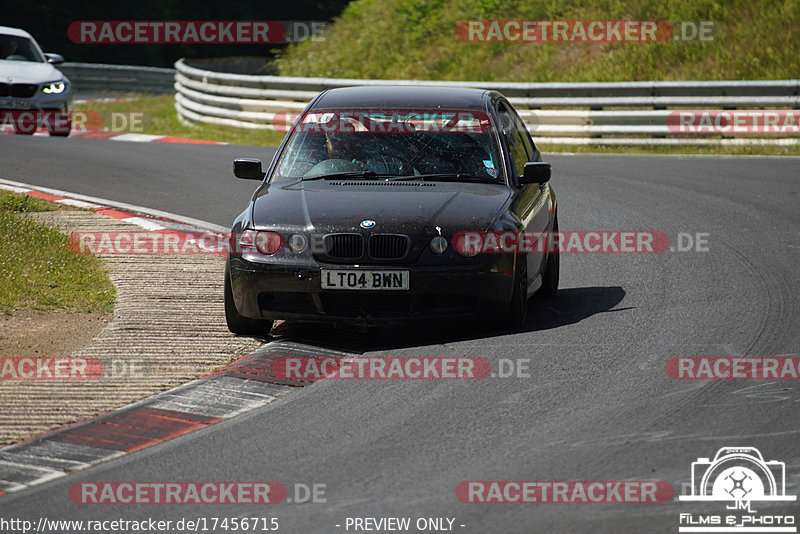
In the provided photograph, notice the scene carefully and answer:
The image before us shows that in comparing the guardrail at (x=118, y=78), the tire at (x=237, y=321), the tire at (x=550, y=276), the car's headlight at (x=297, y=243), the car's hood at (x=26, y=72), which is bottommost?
the tire at (x=237, y=321)

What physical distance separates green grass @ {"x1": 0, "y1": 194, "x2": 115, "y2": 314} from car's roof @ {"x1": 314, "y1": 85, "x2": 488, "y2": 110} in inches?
88.1

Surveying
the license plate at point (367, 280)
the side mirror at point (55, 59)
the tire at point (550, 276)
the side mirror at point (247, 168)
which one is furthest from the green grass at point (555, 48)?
the license plate at point (367, 280)

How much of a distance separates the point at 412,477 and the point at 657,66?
769 inches

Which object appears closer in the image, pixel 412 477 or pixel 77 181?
pixel 412 477

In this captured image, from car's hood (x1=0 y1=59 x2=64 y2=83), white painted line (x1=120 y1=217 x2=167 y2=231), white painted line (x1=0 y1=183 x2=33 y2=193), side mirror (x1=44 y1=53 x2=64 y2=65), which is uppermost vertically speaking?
side mirror (x1=44 y1=53 x2=64 y2=65)

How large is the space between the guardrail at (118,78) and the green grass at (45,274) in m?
24.4

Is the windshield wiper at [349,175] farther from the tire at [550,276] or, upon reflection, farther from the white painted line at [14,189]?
the white painted line at [14,189]

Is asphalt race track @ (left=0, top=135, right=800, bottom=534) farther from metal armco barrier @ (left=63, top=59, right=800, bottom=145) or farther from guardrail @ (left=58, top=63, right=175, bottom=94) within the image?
guardrail @ (left=58, top=63, right=175, bottom=94)

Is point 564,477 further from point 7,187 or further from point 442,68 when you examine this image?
point 442,68

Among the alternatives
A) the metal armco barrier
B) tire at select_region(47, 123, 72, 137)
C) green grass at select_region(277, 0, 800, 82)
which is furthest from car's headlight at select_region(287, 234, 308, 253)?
green grass at select_region(277, 0, 800, 82)

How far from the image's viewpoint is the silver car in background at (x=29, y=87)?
21109 millimetres

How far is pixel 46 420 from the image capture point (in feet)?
20.2

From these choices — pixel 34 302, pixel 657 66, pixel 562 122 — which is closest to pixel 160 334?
pixel 34 302

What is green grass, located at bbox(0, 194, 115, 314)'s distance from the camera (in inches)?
345
